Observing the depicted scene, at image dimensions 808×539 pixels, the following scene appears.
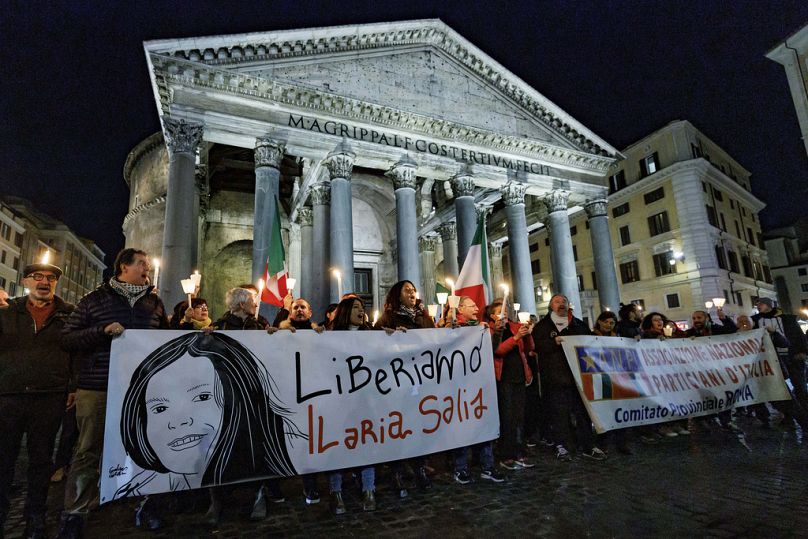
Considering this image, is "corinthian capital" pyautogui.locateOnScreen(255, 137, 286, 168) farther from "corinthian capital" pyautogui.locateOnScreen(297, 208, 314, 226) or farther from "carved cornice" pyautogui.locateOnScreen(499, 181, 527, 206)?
"carved cornice" pyautogui.locateOnScreen(499, 181, 527, 206)

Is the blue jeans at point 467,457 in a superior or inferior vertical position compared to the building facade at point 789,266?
inferior

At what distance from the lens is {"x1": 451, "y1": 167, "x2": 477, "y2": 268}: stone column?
16.0 metres

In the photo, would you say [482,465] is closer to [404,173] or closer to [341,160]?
[341,160]

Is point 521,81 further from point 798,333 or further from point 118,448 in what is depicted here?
point 118,448

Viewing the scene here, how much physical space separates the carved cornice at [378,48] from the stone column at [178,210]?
7.15 ft

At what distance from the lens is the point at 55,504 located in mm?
4430

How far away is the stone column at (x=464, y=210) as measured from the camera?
1600 cm

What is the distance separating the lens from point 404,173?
51.9 feet

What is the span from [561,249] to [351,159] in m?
10.3

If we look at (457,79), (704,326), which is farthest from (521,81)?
(704,326)

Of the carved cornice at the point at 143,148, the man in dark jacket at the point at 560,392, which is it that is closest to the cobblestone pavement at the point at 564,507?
the man in dark jacket at the point at 560,392

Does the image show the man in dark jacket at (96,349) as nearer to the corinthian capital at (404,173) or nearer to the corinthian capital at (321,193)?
the corinthian capital at (404,173)

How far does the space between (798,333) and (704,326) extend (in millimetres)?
1399

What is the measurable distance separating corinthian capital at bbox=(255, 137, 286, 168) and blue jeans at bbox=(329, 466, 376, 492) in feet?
38.1
